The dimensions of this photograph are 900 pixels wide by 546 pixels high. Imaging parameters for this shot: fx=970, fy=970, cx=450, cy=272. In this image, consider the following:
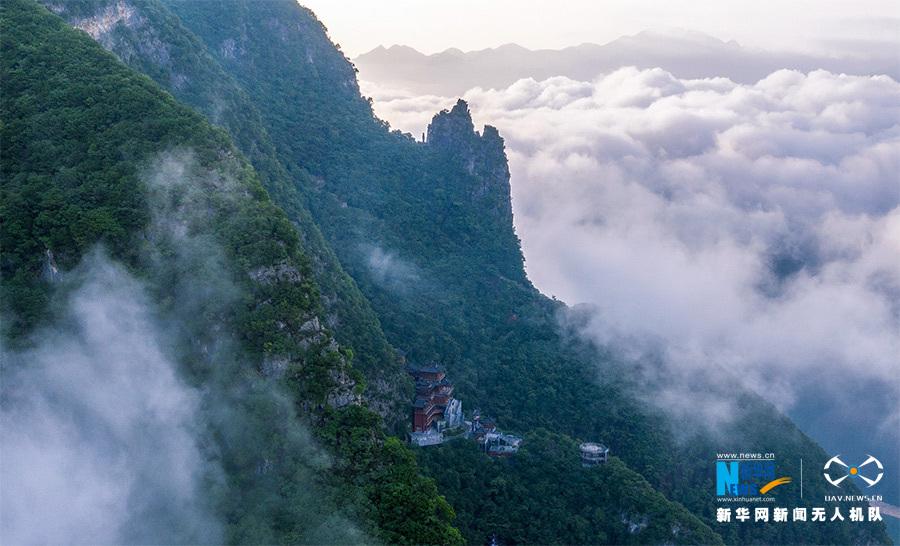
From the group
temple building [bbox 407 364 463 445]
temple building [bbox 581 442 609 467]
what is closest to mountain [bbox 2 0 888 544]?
temple building [bbox 581 442 609 467]

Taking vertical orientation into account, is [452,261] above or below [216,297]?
above

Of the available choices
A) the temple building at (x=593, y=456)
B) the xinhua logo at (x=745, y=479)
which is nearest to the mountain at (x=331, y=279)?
the temple building at (x=593, y=456)

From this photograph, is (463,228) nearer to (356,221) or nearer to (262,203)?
(356,221)

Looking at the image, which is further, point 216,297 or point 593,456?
point 593,456

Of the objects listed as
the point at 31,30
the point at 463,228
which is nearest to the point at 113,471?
the point at 31,30

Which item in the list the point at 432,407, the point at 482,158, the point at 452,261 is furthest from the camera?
the point at 482,158

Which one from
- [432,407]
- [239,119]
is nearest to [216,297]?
[432,407]

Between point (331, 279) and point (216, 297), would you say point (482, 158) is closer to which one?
point (331, 279)
